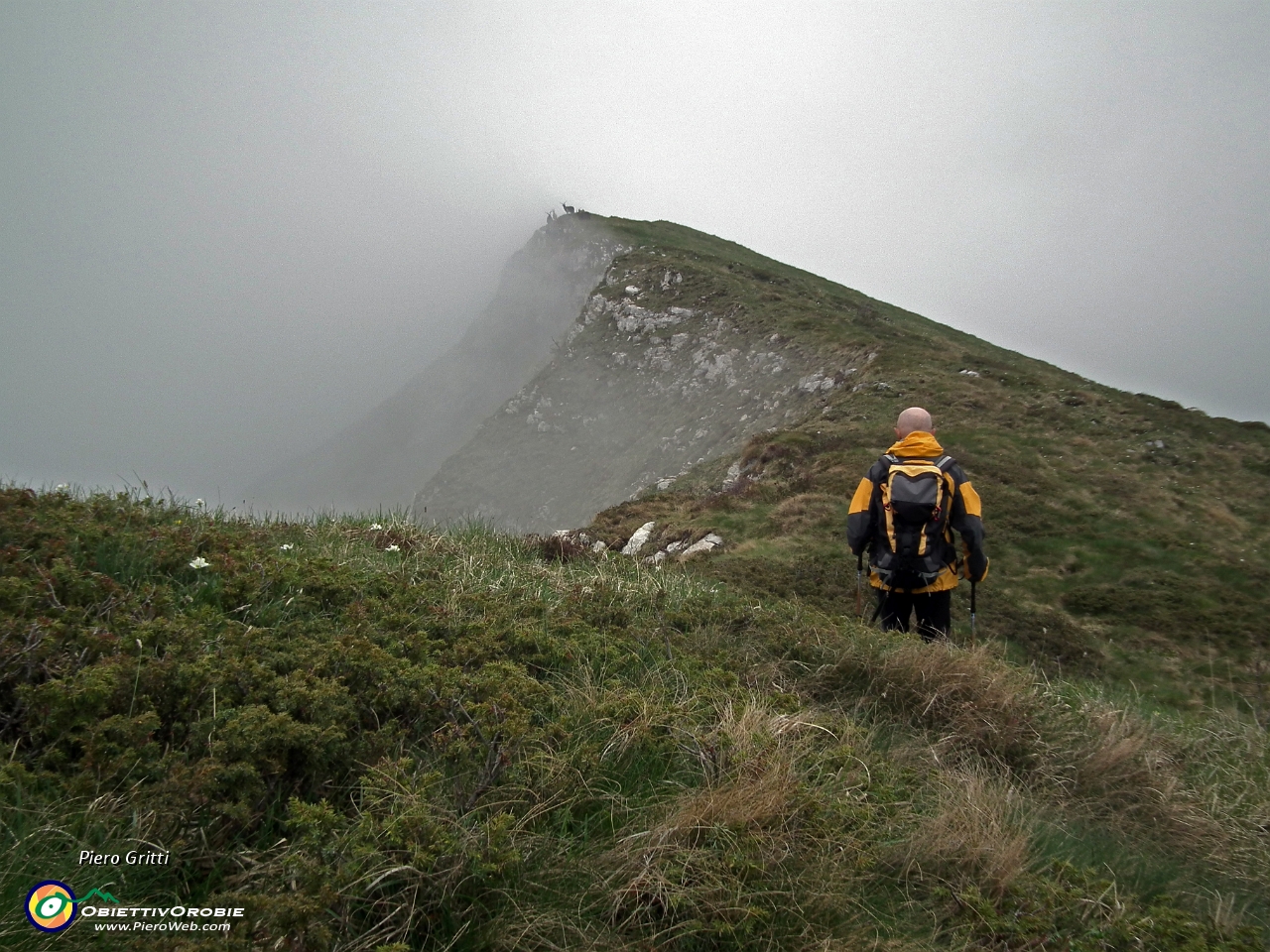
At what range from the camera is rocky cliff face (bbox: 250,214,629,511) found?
60.8 meters

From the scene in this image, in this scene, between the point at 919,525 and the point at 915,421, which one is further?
the point at 915,421

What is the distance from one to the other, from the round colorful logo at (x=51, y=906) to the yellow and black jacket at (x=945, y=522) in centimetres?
594

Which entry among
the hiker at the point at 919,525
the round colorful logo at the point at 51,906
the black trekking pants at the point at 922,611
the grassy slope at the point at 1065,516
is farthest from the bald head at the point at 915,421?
the round colorful logo at the point at 51,906

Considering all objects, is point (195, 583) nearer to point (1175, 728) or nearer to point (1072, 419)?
point (1175, 728)

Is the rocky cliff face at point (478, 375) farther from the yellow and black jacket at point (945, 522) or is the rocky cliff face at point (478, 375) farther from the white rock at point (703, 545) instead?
the yellow and black jacket at point (945, 522)

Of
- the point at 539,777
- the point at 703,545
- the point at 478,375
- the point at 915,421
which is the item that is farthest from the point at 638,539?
the point at 478,375

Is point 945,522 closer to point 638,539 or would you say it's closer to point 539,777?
point 539,777

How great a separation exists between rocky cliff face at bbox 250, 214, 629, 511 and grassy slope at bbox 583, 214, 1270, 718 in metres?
35.2

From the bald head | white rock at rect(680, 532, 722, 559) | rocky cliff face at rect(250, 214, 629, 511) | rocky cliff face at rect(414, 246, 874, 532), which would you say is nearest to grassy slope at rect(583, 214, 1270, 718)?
white rock at rect(680, 532, 722, 559)

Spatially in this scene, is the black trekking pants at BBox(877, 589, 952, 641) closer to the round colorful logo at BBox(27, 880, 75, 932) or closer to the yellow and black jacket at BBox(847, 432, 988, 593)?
the yellow and black jacket at BBox(847, 432, 988, 593)

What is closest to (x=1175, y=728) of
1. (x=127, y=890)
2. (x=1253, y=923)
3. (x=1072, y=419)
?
Result: (x=1253, y=923)

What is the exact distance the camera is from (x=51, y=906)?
2.04 metres

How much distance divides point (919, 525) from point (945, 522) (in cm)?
33

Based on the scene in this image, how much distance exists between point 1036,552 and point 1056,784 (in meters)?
12.4
